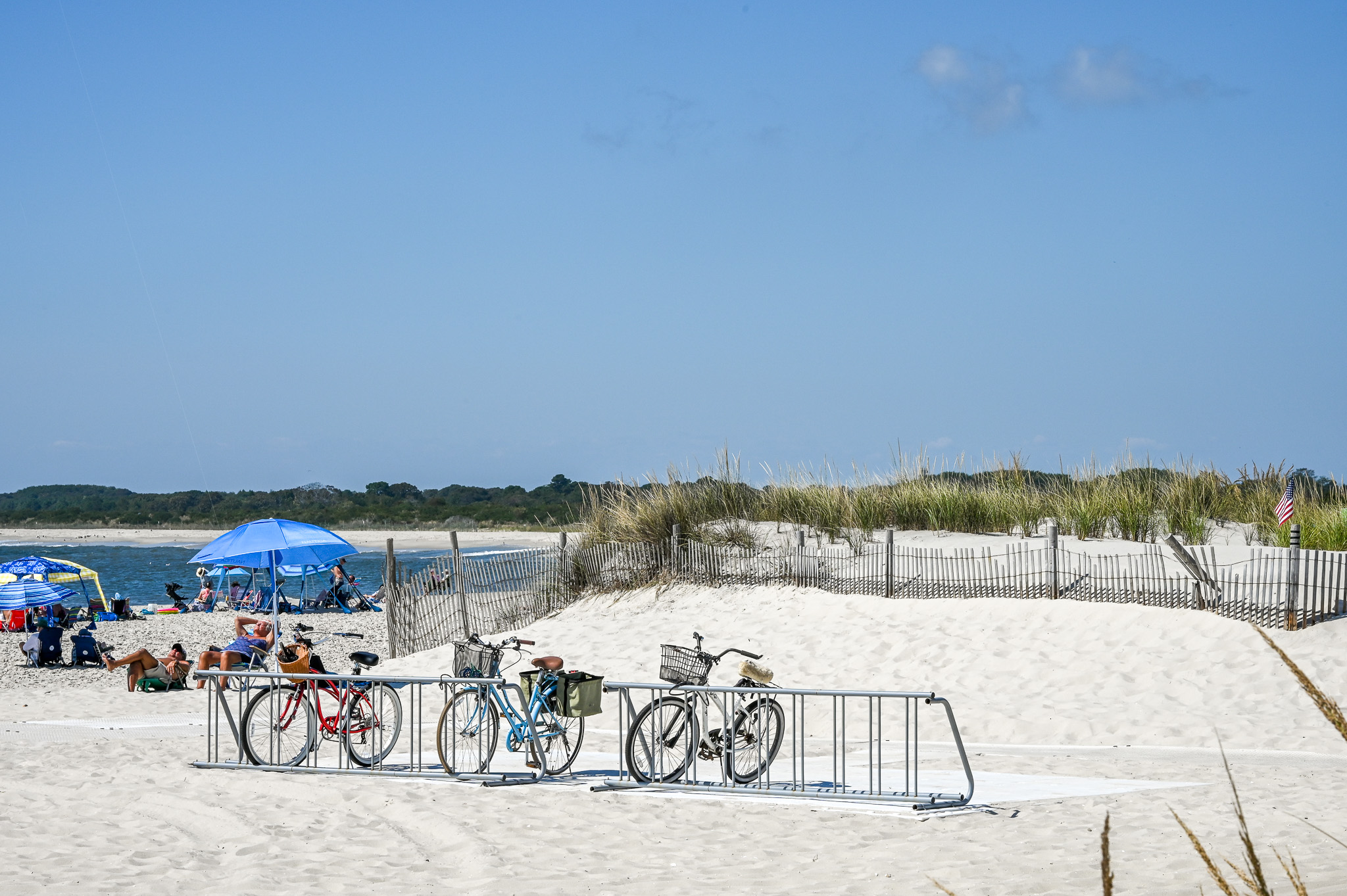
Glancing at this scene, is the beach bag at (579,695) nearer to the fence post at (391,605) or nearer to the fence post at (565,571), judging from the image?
the fence post at (391,605)

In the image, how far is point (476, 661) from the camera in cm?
958

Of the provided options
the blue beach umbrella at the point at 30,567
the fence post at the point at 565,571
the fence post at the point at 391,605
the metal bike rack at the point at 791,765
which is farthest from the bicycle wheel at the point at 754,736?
the blue beach umbrella at the point at 30,567

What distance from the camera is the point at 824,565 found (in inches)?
691

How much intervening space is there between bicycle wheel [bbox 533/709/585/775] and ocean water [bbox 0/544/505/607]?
67.4 ft

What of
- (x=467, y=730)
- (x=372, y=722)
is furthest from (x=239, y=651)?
Result: (x=467, y=730)

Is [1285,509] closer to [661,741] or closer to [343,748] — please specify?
[661,741]

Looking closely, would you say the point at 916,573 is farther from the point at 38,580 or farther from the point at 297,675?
the point at 38,580

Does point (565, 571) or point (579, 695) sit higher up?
point (565, 571)

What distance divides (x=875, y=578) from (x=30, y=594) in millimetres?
16611

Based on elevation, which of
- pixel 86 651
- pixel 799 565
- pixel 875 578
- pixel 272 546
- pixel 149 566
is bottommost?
pixel 149 566

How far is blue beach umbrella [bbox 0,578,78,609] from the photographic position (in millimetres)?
22844

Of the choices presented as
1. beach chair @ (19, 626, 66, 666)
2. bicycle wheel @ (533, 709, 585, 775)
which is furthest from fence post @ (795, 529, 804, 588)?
beach chair @ (19, 626, 66, 666)

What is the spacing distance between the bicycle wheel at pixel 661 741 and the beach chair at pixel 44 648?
1465cm

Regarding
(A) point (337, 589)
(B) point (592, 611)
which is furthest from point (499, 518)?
(B) point (592, 611)
